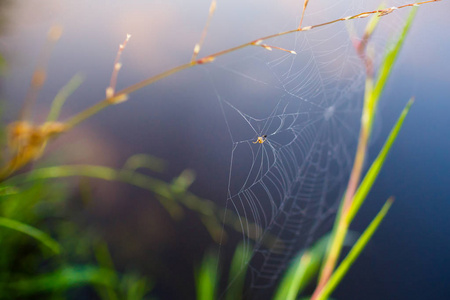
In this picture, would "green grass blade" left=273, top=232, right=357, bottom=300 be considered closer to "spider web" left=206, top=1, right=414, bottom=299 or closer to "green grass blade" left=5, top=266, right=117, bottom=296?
"spider web" left=206, top=1, right=414, bottom=299

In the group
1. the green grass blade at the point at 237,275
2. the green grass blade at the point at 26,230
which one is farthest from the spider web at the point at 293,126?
the green grass blade at the point at 26,230

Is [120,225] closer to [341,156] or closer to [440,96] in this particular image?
[341,156]

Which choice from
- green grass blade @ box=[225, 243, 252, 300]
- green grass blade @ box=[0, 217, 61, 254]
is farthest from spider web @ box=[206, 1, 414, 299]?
green grass blade @ box=[0, 217, 61, 254]

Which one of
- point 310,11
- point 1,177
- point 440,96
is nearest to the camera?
point 1,177

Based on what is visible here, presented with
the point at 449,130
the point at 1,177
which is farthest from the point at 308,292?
the point at 1,177

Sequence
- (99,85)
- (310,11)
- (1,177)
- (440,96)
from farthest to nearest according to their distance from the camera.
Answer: (99,85) → (440,96) → (310,11) → (1,177)

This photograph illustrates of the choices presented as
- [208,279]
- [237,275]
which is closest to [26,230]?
[208,279]

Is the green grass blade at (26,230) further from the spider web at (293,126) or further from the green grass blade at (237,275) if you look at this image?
the green grass blade at (237,275)

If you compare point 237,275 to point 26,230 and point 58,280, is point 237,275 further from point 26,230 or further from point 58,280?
Answer: point 26,230
